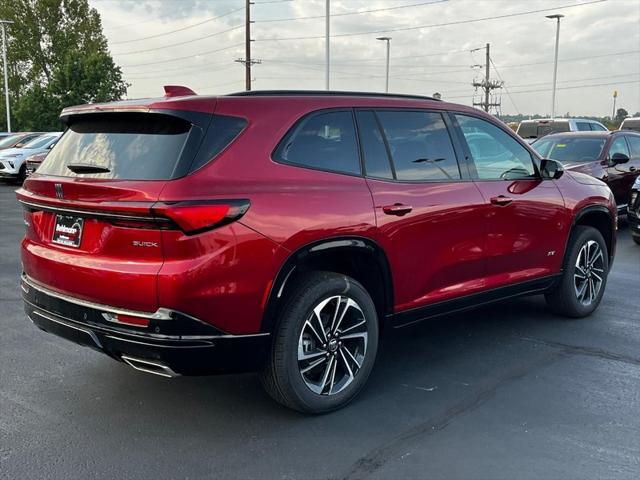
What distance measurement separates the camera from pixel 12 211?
1338 cm

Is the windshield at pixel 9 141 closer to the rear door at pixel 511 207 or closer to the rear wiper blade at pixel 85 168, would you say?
the rear wiper blade at pixel 85 168

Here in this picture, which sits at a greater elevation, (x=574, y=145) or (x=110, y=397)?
(x=574, y=145)

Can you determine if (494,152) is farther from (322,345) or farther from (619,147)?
(619,147)

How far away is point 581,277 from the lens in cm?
557

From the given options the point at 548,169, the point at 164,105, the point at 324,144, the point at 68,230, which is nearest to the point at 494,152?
the point at 548,169

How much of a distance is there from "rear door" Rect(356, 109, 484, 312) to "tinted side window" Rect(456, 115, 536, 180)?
0.25m

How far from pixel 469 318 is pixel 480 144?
1.68 m

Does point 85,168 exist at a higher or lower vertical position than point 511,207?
higher

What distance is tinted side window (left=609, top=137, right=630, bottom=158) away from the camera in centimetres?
1080

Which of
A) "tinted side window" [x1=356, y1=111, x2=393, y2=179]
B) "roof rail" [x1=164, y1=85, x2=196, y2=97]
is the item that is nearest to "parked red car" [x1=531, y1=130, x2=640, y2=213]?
"tinted side window" [x1=356, y1=111, x2=393, y2=179]

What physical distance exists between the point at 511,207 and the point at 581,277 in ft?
4.49

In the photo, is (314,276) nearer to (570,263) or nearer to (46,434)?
(46,434)

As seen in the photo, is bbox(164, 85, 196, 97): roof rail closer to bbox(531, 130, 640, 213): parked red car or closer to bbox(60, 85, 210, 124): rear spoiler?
bbox(60, 85, 210, 124): rear spoiler

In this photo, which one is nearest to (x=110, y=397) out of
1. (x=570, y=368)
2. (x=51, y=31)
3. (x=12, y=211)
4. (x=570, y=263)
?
(x=570, y=368)
